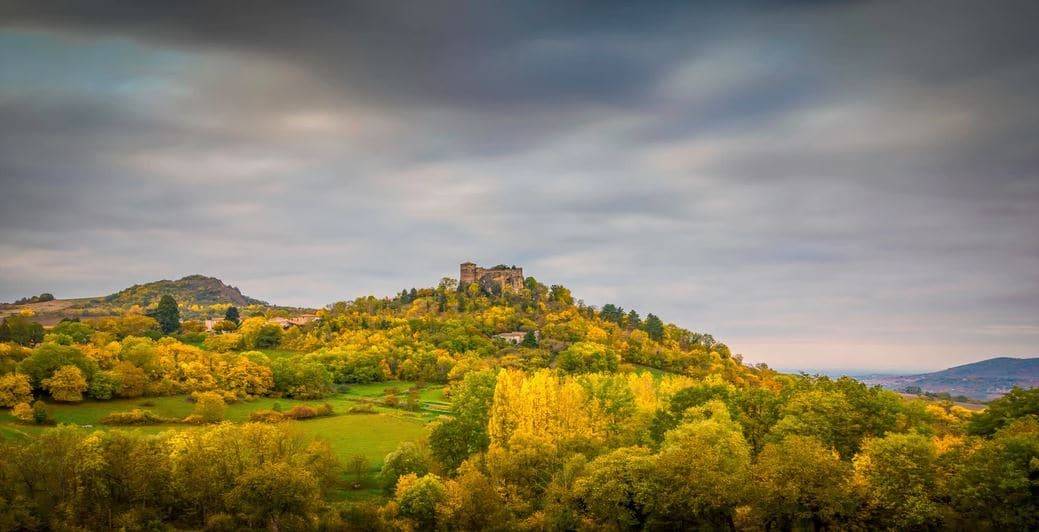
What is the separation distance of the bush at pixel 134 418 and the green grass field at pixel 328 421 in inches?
68.2

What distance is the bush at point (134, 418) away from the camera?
91.4m

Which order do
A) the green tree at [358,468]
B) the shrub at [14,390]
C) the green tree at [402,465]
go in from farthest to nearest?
1. the shrub at [14,390]
2. the green tree at [358,468]
3. the green tree at [402,465]

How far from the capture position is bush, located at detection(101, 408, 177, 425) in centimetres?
9138

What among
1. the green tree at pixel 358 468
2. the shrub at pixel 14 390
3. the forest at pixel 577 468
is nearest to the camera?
the forest at pixel 577 468

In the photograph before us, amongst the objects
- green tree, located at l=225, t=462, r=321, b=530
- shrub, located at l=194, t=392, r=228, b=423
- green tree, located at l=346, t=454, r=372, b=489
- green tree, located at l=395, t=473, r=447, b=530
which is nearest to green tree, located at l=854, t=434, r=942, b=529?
green tree, located at l=395, t=473, r=447, b=530

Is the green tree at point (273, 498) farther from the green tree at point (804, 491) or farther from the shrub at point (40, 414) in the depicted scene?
the shrub at point (40, 414)

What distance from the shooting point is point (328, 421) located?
104 meters

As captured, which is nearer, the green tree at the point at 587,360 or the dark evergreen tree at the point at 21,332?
the green tree at the point at 587,360

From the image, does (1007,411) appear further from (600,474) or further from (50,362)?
(50,362)

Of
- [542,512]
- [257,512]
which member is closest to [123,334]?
[257,512]

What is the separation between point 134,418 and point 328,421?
2858 cm

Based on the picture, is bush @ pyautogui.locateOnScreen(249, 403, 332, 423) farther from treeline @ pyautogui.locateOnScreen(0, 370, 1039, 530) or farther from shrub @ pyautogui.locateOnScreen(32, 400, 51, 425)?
treeline @ pyautogui.locateOnScreen(0, 370, 1039, 530)

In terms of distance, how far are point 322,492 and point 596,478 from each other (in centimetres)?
3070

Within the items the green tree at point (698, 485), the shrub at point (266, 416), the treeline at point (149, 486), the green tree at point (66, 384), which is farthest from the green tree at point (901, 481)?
the green tree at point (66, 384)
